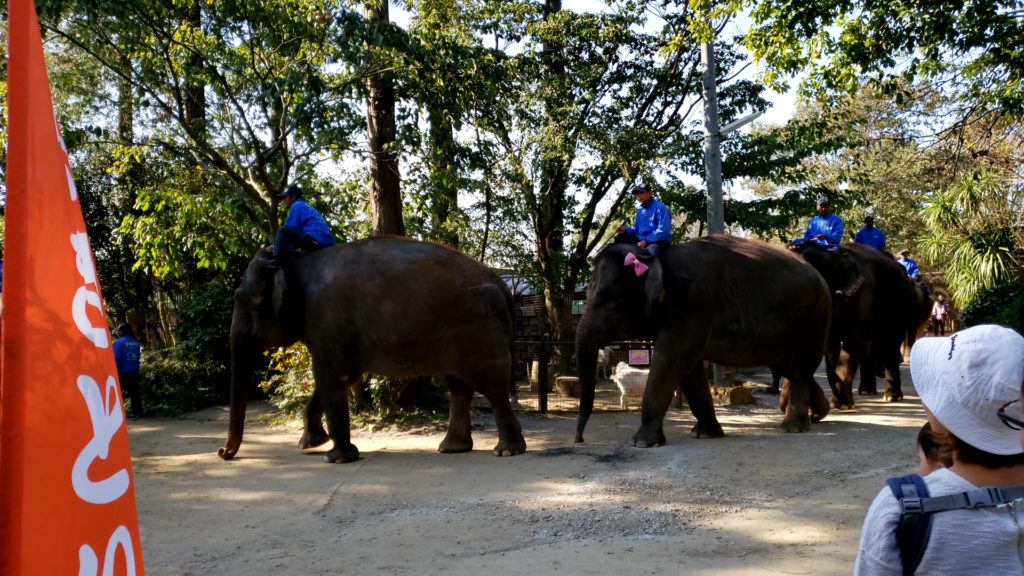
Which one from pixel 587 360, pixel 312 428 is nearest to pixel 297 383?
pixel 312 428

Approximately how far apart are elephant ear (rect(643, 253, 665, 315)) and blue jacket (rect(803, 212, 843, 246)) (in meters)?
3.70

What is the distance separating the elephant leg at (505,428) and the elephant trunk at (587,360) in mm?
692

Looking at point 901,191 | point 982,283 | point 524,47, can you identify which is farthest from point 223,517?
point 901,191

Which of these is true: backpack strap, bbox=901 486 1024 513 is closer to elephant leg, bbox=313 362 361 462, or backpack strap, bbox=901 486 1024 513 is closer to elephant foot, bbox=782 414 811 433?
elephant leg, bbox=313 362 361 462

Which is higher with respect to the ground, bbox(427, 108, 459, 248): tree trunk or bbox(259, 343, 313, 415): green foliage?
bbox(427, 108, 459, 248): tree trunk

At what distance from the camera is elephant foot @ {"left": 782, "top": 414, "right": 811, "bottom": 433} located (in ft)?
31.5

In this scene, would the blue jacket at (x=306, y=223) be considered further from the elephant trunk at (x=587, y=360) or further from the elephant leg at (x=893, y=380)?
the elephant leg at (x=893, y=380)

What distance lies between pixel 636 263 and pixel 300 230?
3689 mm

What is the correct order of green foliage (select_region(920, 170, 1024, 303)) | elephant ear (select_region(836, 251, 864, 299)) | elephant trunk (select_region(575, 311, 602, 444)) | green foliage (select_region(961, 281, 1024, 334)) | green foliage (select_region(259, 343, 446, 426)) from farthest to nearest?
green foliage (select_region(920, 170, 1024, 303))
green foliage (select_region(961, 281, 1024, 334))
elephant ear (select_region(836, 251, 864, 299))
green foliage (select_region(259, 343, 446, 426))
elephant trunk (select_region(575, 311, 602, 444))

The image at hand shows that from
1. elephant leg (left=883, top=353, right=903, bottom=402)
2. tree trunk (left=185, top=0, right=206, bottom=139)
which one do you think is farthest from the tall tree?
elephant leg (left=883, top=353, right=903, bottom=402)

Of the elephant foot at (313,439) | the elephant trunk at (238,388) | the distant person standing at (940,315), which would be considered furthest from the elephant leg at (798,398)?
the distant person standing at (940,315)

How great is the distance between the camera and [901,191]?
29.6 m

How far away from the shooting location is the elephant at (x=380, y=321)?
8.91 m

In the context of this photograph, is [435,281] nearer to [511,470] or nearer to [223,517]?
[511,470]
